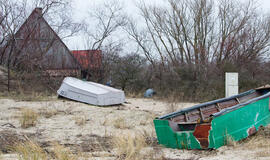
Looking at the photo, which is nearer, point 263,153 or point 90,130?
point 263,153

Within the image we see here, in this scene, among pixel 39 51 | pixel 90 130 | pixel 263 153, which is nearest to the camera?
pixel 263 153

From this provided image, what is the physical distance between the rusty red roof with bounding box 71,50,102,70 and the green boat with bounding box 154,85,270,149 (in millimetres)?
12966

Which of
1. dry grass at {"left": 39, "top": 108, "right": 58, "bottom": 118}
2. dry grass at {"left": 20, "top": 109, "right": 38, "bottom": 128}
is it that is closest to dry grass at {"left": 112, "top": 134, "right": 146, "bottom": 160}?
dry grass at {"left": 20, "top": 109, "right": 38, "bottom": 128}

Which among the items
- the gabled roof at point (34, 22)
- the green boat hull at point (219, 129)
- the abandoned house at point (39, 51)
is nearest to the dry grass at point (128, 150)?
the green boat hull at point (219, 129)

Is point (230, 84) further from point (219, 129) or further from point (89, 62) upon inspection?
point (89, 62)

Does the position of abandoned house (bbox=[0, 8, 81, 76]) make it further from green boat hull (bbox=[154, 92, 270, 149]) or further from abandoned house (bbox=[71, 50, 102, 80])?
green boat hull (bbox=[154, 92, 270, 149])

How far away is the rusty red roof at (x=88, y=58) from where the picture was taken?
19.9 metres

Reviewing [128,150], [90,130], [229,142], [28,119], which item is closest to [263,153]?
[229,142]

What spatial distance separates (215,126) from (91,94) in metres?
7.81

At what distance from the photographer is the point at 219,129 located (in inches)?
233

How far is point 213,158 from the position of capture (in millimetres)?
5238

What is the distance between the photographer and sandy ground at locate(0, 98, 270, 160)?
18.1 ft

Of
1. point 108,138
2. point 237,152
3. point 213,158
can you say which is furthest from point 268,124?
point 108,138

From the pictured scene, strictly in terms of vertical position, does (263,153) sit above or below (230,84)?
below
